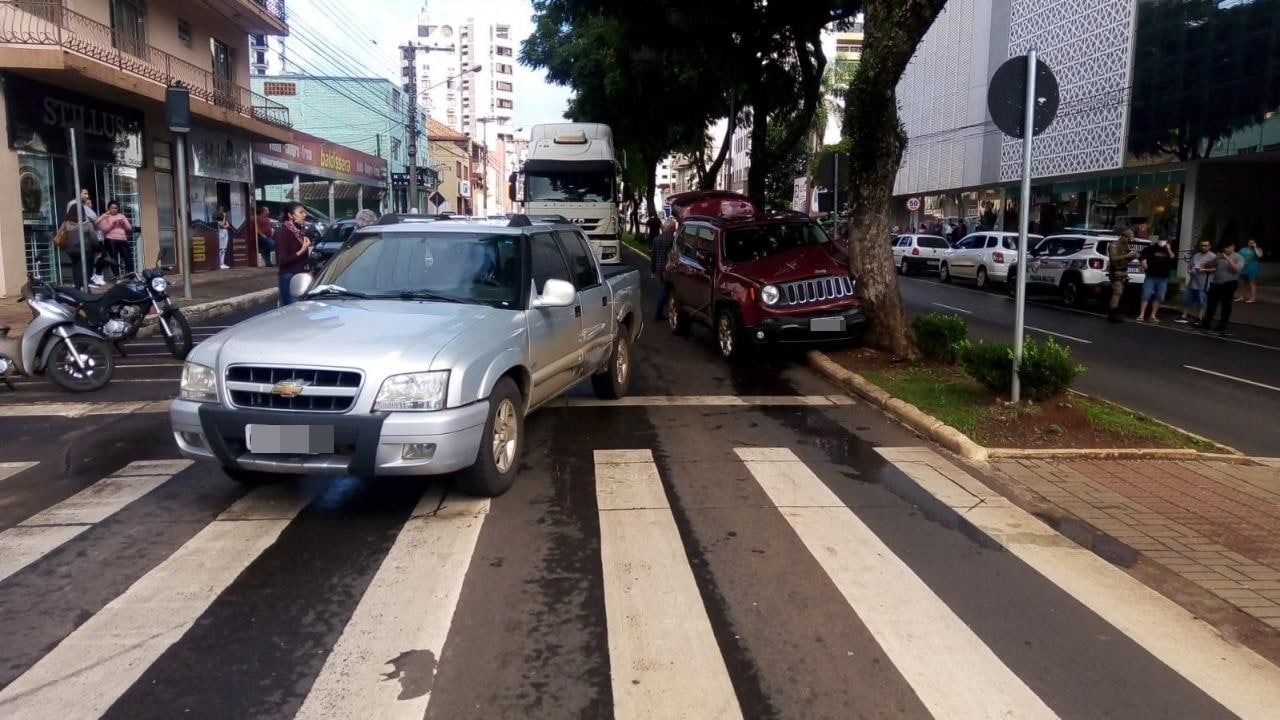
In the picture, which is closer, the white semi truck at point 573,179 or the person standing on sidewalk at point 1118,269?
the person standing on sidewalk at point 1118,269

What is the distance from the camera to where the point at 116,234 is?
56.7ft

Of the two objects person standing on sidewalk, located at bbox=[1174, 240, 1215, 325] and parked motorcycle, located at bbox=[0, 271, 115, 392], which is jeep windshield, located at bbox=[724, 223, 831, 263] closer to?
parked motorcycle, located at bbox=[0, 271, 115, 392]

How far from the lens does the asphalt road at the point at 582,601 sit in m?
3.70

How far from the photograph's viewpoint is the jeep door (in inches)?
268

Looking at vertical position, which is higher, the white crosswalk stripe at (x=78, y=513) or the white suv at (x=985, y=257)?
the white suv at (x=985, y=257)

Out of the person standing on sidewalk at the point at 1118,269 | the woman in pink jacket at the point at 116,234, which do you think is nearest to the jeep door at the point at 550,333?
the woman in pink jacket at the point at 116,234

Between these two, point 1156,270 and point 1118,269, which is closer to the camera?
point 1156,270

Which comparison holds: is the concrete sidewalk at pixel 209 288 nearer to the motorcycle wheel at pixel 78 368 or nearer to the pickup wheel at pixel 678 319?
the motorcycle wheel at pixel 78 368

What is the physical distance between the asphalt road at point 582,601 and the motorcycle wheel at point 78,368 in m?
2.47

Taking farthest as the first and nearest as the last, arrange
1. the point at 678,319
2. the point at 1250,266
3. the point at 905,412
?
the point at 1250,266 → the point at 678,319 → the point at 905,412

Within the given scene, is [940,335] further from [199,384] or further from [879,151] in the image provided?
[199,384]

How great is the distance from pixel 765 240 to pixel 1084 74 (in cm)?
2252

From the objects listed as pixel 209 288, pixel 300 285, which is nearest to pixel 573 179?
pixel 209 288

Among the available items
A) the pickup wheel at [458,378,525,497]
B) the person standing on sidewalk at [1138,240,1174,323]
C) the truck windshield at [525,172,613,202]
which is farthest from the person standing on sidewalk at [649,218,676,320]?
the pickup wheel at [458,378,525,497]
